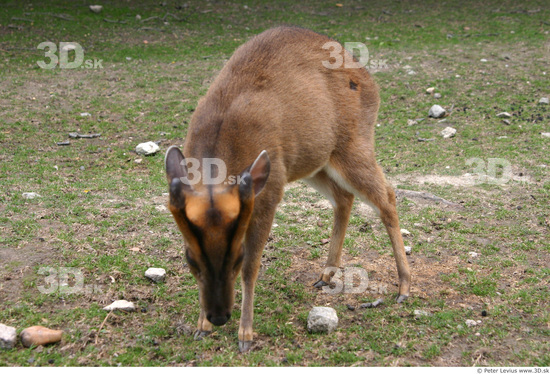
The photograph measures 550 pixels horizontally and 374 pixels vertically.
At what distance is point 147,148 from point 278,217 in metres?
2.58

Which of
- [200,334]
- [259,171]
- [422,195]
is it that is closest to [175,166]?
[259,171]

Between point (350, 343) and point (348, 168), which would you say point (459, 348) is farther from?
point (348, 168)

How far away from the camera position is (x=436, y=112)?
381 inches

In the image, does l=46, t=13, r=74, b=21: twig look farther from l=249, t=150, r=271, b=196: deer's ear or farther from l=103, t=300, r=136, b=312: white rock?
l=249, t=150, r=271, b=196: deer's ear

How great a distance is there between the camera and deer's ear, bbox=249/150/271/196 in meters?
3.81

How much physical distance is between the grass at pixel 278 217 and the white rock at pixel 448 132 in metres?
0.16

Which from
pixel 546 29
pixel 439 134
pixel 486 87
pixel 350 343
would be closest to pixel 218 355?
pixel 350 343

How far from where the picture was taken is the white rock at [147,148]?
26.9ft

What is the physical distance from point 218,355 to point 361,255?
2.22 metres

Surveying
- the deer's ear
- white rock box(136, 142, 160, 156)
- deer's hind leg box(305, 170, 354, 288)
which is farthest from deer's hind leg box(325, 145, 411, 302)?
white rock box(136, 142, 160, 156)

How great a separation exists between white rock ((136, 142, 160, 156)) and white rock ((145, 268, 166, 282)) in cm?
335

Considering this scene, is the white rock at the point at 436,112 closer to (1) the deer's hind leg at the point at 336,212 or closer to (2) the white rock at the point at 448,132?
(2) the white rock at the point at 448,132

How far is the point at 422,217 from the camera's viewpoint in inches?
261

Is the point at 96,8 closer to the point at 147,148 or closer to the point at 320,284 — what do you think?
the point at 147,148
